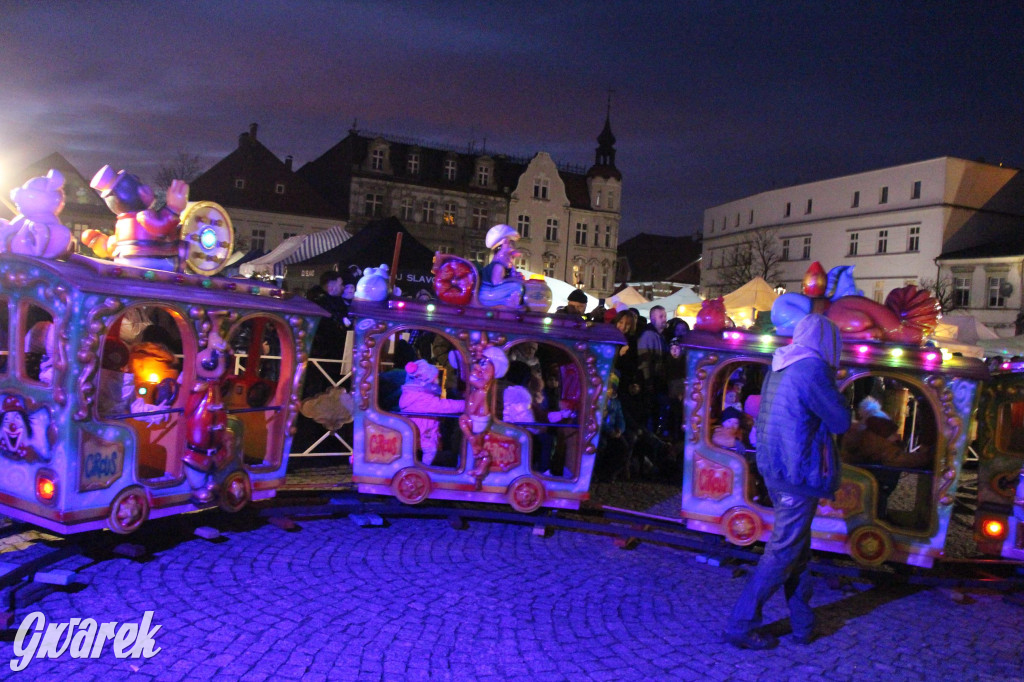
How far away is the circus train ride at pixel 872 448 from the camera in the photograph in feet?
20.7

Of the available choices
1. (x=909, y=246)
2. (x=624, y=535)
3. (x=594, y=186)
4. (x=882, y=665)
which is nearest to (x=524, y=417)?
(x=624, y=535)

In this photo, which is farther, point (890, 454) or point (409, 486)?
point (409, 486)

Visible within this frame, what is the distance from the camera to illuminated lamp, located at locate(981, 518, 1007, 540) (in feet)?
21.8

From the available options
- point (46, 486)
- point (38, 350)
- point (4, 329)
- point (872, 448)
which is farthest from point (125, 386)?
point (872, 448)

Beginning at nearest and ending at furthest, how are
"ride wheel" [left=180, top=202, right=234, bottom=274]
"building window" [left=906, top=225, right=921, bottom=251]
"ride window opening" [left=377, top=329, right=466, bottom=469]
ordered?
"ride wheel" [left=180, top=202, right=234, bottom=274]
"ride window opening" [left=377, top=329, right=466, bottom=469]
"building window" [left=906, top=225, right=921, bottom=251]

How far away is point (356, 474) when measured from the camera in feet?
24.6

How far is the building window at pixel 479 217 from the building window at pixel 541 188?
140 inches

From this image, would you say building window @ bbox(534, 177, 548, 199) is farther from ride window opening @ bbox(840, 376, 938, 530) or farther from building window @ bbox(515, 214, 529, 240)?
ride window opening @ bbox(840, 376, 938, 530)

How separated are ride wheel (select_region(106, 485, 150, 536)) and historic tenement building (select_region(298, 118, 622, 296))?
36379mm

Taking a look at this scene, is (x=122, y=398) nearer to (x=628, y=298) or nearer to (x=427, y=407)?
(x=427, y=407)

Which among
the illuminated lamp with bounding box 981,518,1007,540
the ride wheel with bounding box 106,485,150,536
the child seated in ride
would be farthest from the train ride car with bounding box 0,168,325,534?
the illuminated lamp with bounding box 981,518,1007,540

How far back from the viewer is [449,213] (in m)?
44.0

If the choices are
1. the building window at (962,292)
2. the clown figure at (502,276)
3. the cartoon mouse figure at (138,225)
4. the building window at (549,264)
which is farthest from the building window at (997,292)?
Result: the cartoon mouse figure at (138,225)

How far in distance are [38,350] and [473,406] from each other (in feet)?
11.8
